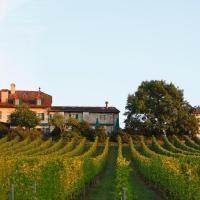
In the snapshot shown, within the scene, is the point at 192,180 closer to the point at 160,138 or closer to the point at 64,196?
the point at 64,196

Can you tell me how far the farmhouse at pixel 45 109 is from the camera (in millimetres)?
102375

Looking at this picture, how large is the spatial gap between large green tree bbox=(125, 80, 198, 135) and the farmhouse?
8737mm

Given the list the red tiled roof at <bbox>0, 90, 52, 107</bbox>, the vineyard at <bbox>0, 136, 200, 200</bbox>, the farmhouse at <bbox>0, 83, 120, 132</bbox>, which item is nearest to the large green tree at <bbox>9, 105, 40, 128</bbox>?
the farmhouse at <bbox>0, 83, 120, 132</bbox>

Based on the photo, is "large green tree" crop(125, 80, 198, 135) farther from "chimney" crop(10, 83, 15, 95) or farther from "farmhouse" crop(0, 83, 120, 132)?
"chimney" crop(10, 83, 15, 95)

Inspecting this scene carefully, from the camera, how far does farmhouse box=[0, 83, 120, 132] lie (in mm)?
102375

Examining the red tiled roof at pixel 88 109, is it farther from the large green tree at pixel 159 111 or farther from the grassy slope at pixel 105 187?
the grassy slope at pixel 105 187

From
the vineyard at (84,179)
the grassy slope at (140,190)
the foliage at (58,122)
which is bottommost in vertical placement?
the grassy slope at (140,190)

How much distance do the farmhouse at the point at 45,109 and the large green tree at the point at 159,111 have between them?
8737mm

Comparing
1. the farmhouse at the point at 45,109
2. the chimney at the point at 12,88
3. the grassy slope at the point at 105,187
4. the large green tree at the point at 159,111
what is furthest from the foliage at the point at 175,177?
the chimney at the point at 12,88

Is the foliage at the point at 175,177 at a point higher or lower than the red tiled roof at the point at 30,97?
lower

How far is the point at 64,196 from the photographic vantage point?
25.4 metres

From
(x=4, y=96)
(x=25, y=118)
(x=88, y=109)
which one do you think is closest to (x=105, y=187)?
(x=25, y=118)

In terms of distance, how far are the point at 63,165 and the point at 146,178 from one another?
16.9 metres

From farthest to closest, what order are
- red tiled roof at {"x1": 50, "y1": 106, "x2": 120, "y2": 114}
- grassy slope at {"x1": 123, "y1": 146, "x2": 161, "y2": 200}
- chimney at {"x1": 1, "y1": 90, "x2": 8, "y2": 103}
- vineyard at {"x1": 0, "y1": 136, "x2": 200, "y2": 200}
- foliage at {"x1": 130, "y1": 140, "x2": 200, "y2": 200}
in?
red tiled roof at {"x1": 50, "y1": 106, "x2": 120, "y2": 114}
chimney at {"x1": 1, "y1": 90, "x2": 8, "y2": 103}
grassy slope at {"x1": 123, "y1": 146, "x2": 161, "y2": 200}
vineyard at {"x1": 0, "y1": 136, "x2": 200, "y2": 200}
foliage at {"x1": 130, "y1": 140, "x2": 200, "y2": 200}
